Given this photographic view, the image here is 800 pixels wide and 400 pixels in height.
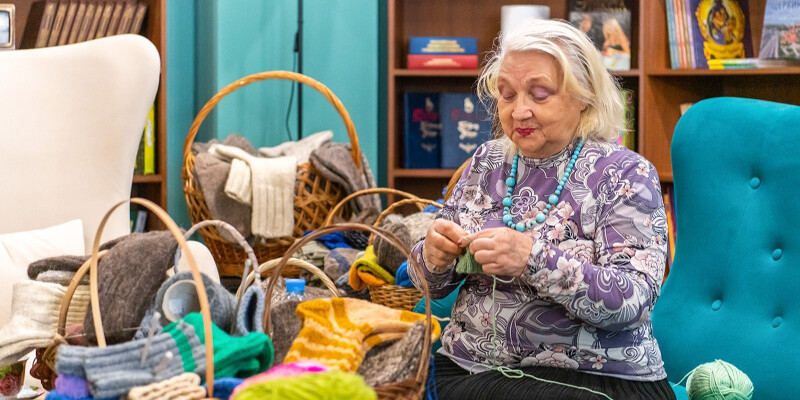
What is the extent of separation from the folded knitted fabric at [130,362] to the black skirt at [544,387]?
0.50 m

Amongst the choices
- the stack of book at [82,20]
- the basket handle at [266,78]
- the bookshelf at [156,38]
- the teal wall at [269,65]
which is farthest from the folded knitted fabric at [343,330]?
the teal wall at [269,65]

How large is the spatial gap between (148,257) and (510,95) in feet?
2.08

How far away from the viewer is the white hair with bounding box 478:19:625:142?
58.9 inches

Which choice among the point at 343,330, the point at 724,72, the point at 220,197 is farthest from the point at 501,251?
the point at 724,72

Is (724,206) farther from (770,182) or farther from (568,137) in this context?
(568,137)

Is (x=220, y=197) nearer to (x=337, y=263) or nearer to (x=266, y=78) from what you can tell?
(x=266, y=78)

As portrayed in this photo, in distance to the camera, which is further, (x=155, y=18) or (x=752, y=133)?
(x=155, y=18)

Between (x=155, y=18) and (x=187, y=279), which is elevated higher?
(x=155, y=18)

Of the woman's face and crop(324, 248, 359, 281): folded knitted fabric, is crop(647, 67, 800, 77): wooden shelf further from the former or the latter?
the woman's face

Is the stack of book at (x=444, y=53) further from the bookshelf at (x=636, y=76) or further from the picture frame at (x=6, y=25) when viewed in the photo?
the picture frame at (x=6, y=25)

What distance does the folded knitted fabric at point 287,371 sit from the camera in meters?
0.95

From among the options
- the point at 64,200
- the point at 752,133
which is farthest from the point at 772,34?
the point at 64,200

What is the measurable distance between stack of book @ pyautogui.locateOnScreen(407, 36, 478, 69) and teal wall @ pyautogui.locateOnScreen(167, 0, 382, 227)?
0.90 feet

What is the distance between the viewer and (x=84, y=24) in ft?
9.90
